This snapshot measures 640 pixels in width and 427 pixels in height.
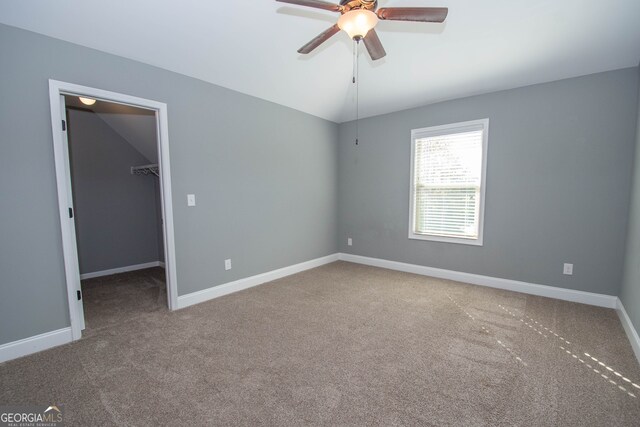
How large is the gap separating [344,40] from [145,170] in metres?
3.81

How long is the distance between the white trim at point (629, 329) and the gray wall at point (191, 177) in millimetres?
3658

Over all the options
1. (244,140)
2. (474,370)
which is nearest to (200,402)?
(474,370)

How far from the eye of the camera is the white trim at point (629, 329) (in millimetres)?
2058

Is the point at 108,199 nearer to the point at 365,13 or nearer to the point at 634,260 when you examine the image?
the point at 365,13

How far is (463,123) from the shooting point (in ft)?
12.0

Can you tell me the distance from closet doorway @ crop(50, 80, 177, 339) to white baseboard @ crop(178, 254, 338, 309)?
181mm

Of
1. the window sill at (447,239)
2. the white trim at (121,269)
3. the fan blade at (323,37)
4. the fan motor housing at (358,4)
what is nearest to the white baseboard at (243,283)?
the window sill at (447,239)

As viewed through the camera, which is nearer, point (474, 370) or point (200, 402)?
point (200, 402)

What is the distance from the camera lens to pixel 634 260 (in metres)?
2.35

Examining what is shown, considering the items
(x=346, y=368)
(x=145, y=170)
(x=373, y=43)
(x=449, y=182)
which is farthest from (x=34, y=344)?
(x=449, y=182)

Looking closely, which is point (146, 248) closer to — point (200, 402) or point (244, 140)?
point (244, 140)

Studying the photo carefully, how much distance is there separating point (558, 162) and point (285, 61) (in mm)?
3427

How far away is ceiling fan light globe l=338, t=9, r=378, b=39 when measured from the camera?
5.75 ft

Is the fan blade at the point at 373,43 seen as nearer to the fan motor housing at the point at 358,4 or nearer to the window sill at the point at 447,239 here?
the fan motor housing at the point at 358,4
